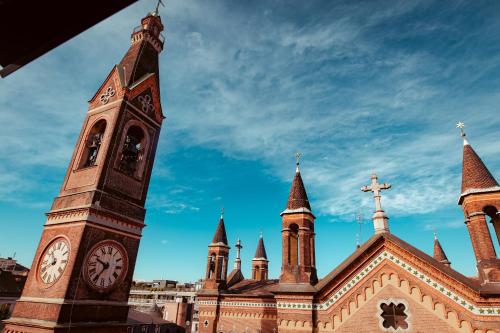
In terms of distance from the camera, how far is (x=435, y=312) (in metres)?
11.0

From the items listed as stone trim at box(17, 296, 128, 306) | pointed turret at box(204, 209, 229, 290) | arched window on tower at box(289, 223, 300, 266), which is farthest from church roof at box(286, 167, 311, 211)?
pointed turret at box(204, 209, 229, 290)

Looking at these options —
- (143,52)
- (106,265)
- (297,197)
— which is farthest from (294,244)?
(143,52)

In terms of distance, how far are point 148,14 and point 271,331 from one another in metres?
24.5

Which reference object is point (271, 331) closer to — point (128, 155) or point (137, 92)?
point (128, 155)

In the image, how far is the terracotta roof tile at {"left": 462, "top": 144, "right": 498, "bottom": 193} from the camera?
41.4 feet

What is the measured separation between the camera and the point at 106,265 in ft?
43.1

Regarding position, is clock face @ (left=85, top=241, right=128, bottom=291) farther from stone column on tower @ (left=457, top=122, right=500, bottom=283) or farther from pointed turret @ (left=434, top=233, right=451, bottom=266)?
pointed turret @ (left=434, top=233, right=451, bottom=266)

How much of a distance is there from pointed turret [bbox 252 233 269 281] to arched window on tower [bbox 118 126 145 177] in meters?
26.6

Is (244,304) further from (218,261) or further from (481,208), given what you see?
(481,208)

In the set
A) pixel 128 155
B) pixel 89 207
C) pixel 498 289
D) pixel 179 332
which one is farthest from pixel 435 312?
pixel 179 332

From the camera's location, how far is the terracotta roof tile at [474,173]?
1262 centimetres

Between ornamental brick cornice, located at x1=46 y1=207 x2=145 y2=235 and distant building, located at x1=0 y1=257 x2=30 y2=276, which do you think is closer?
ornamental brick cornice, located at x1=46 y1=207 x2=145 y2=235

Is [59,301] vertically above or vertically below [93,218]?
below

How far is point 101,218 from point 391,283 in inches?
513
